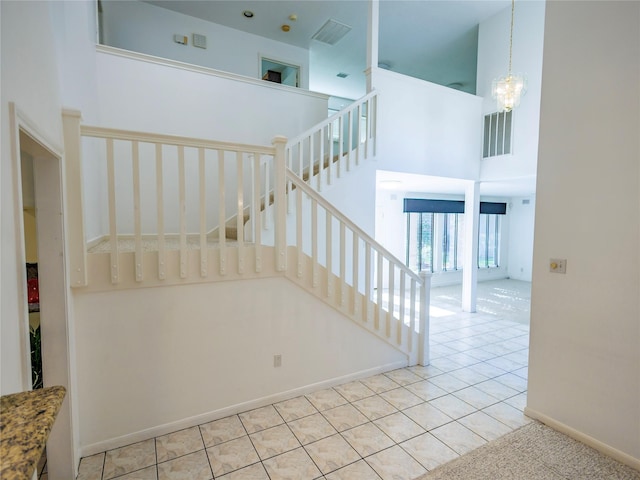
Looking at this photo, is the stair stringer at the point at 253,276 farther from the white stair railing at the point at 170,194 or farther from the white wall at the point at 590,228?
the white wall at the point at 590,228

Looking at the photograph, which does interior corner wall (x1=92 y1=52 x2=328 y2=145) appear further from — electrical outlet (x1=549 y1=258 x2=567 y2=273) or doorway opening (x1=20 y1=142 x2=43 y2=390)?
electrical outlet (x1=549 y1=258 x2=567 y2=273)

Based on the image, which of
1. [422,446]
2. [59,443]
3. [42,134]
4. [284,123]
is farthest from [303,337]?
[284,123]

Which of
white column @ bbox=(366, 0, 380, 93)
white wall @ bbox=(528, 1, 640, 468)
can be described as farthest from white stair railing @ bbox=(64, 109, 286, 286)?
white wall @ bbox=(528, 1, 640, 468)

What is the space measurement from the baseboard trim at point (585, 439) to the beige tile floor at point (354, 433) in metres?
0.12

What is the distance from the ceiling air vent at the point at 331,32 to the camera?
5754 mm

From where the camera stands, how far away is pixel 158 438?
234 cm

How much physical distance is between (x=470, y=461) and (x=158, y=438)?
2.19 m

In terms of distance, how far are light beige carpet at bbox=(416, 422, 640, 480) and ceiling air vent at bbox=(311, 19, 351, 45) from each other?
6.41 meters

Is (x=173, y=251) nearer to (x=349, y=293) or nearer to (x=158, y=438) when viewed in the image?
(x=158, y=438)

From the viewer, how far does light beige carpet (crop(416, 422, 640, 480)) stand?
6.49ft

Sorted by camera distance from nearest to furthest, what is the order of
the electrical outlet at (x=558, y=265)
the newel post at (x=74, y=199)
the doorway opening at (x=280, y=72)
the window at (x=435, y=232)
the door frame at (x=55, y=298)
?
the door frame at (x=55, y=298), the newel post at (x=74, y=199), the electrical outlet at (x=558, y=265), the doorway opening at (x=280, y=72), the window at (x=435, y=232)

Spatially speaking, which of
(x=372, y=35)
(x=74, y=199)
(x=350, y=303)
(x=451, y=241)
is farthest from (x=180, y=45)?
(x=451, y=241)

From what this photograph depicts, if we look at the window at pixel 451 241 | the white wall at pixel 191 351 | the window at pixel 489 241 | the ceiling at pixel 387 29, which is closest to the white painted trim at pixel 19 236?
the white wall at pixel 191 351

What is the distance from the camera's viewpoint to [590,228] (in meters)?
2.24
